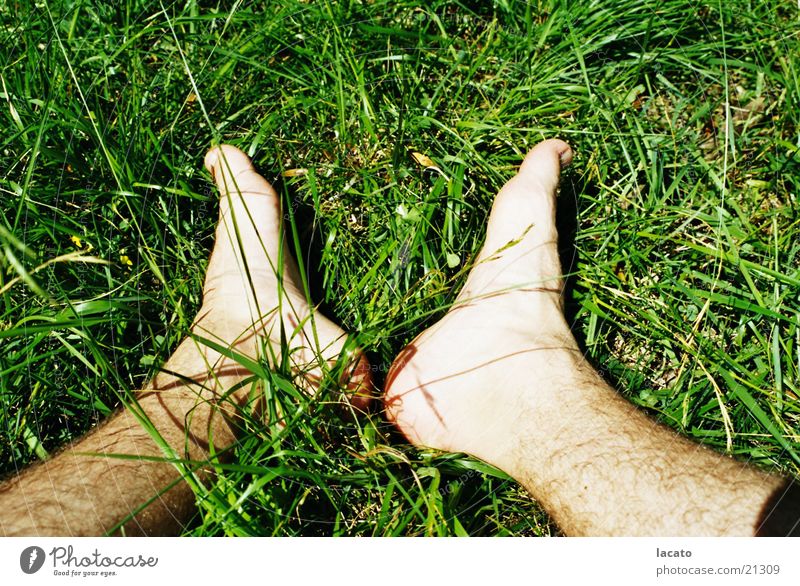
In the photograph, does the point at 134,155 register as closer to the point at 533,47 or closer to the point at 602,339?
the point at 533,47

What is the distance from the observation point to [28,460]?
1236mm

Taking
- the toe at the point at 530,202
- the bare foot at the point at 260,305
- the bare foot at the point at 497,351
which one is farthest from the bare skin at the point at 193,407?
the toe at the point at 530,202

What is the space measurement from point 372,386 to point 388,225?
1.32 feet

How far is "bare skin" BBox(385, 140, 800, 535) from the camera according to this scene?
971mm

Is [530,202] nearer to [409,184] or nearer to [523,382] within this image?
[409,184]

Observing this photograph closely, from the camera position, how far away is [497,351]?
1172mm

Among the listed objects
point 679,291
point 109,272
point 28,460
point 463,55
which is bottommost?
point 28,460

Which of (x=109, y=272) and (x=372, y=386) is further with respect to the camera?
(x=109, y=272)

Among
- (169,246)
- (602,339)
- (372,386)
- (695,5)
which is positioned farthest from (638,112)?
(169,246)
